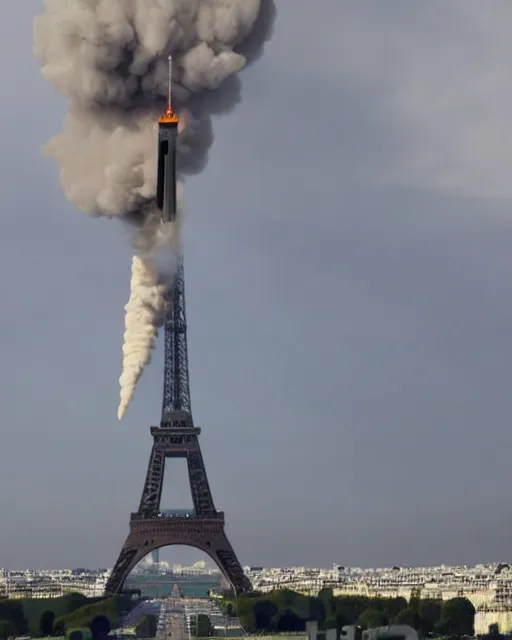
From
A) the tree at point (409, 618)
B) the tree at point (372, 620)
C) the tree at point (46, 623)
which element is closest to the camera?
the tree at point (372, 620)

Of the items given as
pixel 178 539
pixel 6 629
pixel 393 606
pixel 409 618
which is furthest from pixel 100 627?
pixel 393 606

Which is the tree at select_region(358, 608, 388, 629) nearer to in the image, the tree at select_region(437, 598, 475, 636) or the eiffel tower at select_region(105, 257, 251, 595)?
the tree at select_region(437, 598, 475, 636)

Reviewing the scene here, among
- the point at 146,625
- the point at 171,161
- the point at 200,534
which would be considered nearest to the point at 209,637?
the point at 146,625

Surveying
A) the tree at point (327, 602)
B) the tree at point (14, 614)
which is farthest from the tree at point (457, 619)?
the tree at point (14, 614)

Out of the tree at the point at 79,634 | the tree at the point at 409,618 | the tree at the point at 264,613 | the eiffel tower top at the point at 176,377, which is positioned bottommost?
the tree at the point at 79,634

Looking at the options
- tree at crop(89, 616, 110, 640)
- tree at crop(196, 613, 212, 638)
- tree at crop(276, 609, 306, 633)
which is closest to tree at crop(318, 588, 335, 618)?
tree at crop(276, 609, 306, 633)

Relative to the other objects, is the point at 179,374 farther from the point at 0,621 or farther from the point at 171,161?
the point at 171,161

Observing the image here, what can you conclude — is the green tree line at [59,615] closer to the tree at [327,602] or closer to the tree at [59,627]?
the tree at [59,627]
